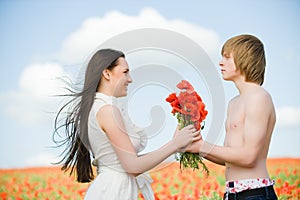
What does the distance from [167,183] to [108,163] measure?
221cm

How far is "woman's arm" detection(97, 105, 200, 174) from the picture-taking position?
254 cm

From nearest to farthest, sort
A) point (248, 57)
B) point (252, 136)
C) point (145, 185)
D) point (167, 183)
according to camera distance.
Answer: point (252, 136), point (248, 57), point (145, 185), point (167, 183)

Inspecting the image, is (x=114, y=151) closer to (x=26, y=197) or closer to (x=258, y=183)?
(x=258, y=183)

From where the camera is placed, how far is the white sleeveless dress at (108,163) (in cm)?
261

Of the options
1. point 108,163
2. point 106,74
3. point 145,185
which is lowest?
point 145,185

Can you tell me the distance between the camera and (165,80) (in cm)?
291

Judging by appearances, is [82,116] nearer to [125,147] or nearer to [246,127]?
[125,147]

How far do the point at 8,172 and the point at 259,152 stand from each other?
141 inches

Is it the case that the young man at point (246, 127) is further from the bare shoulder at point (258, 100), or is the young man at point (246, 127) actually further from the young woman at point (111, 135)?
the young woman at point (111, 135)

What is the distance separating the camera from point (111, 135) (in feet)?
8.38

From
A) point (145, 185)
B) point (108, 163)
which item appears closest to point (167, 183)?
point (145, 185)

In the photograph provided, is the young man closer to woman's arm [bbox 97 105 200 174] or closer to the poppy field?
woman's arm [bbox 97 105 200 174]

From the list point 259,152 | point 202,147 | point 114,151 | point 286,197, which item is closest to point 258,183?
point 259,152

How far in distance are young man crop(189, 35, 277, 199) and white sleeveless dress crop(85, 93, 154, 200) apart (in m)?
0.33
